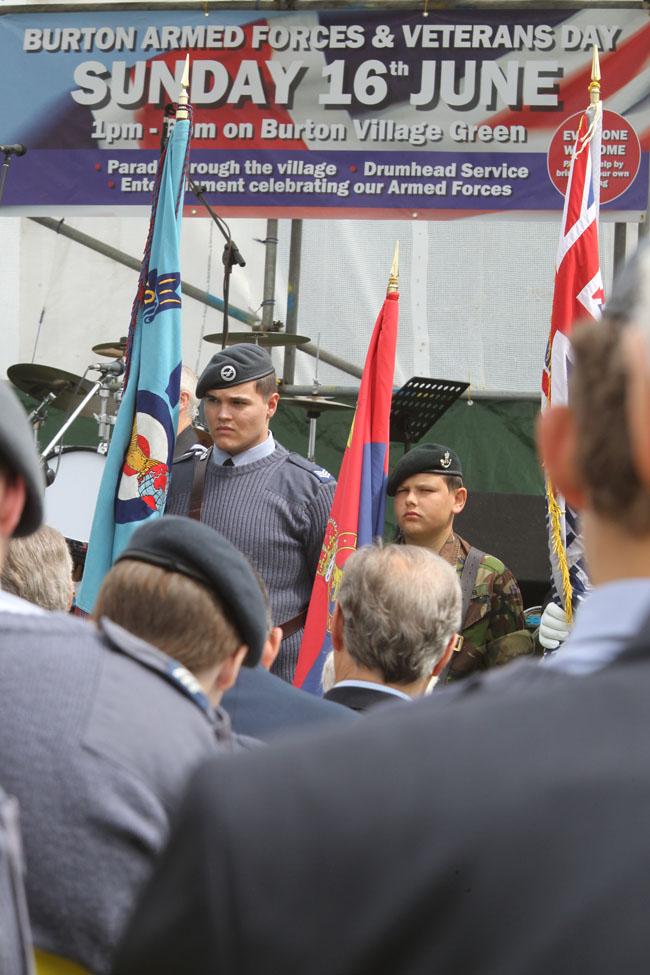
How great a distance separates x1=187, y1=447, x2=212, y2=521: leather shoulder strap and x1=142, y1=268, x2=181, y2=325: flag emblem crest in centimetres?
51

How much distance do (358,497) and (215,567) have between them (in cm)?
270

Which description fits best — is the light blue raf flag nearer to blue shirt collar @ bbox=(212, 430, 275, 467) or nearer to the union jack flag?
blue shirt collar @ bbox=(212, 430, 275, 467)

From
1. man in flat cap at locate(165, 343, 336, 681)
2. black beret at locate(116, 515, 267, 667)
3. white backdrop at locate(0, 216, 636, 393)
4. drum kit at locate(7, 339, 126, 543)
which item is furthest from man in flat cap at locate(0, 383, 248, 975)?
white backdrop at locate(0, 216, 636, 393)

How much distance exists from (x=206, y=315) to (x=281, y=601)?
408 centimetres

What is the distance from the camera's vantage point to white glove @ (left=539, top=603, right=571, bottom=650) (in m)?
4.30

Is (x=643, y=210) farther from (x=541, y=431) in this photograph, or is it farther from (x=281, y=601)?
(x=541, y=431)

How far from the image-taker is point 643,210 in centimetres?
648

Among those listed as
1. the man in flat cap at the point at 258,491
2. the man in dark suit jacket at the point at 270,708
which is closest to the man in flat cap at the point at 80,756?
the man in dark suit jacket at the point at 270,708

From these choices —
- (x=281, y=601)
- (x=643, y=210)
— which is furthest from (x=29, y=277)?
(x=281, y=601)

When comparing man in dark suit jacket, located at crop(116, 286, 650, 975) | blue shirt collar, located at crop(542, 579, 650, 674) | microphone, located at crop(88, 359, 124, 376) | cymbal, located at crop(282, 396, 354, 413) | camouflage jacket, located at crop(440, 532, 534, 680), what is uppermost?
microphone, located at crop(88, 359, 124, 376)

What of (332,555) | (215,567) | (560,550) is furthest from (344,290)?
(215,567)

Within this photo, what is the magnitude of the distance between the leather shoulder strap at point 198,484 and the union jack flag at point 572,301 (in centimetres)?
117

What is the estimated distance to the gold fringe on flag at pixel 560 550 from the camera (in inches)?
157

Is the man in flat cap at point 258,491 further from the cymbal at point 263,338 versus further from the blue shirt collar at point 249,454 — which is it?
the cymbal at point 263,338
